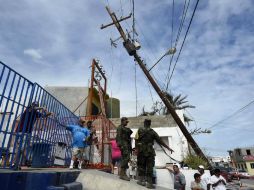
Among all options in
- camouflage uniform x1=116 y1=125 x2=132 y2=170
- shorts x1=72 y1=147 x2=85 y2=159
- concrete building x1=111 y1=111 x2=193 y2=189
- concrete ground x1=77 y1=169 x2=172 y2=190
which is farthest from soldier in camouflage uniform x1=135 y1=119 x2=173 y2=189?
concrete building x1=111 y1=111 x2=193 y2=189

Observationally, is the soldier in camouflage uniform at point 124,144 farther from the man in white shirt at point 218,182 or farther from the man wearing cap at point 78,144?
the man in white shirt at point 218,182

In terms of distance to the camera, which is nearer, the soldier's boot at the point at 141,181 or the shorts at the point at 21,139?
the shorts at the point at 21,139

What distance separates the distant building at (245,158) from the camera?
5378cm

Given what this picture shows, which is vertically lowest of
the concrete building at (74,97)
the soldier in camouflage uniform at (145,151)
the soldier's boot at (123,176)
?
the soldier's boot at (123,176)

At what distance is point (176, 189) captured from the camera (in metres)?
7.75

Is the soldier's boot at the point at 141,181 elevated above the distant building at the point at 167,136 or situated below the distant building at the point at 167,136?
below

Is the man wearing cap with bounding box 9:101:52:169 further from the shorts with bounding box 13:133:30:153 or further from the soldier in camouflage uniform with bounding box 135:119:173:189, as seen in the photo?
the soldier in camouflage uniform with bounding box 135:119:173:189

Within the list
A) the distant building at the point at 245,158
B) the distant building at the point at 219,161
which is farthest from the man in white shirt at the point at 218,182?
the distant building at the point at 245,158

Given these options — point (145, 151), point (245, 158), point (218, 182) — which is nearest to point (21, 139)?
point (145, 151)

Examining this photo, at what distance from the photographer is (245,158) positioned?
179ft

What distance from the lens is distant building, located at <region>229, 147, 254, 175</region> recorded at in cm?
5378

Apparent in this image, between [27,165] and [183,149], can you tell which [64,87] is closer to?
[183,149]

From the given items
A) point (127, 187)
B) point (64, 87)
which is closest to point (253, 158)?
point (64, 87)

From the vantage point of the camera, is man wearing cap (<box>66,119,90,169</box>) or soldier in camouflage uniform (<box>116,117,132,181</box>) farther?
man wearing cap (<box>66,119,90,169</box>)
